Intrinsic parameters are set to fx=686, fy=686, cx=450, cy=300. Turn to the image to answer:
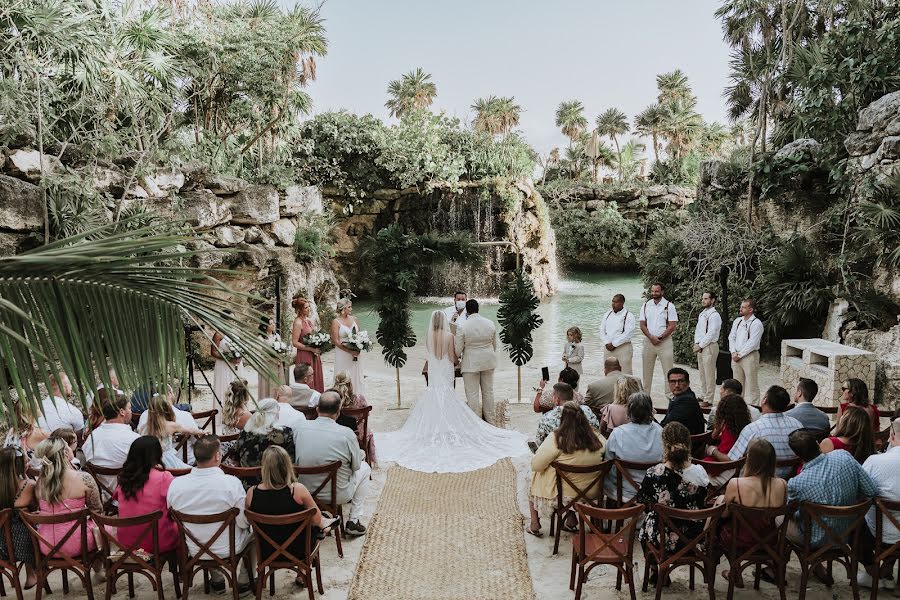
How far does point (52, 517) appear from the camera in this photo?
13.3 feet

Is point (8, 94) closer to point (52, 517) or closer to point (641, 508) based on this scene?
point (52, 517)

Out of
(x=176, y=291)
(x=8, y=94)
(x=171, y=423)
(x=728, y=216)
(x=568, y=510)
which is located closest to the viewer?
(x=176, y=291)

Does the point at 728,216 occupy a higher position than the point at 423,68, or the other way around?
the point at 423,68

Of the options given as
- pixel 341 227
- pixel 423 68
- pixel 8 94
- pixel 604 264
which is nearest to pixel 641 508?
pixel 8 94

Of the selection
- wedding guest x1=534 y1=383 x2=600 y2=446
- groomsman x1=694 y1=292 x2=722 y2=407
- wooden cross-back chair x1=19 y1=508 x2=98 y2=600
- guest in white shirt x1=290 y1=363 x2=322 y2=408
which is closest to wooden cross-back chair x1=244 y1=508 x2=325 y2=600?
wooden cross-back chair x1=19 y1=508 x2=98 y2=600

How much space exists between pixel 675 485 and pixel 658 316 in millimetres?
5565

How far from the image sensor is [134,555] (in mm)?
4184

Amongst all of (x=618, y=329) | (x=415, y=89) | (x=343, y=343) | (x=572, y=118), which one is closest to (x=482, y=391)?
(x=343, y=343)

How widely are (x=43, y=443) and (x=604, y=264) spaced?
34655 millimetres

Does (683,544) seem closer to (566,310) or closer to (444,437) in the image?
(444,437)

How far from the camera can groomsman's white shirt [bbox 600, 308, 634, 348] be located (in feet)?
31.1

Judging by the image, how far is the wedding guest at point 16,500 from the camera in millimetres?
4258

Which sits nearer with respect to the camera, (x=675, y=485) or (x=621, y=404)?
(x=675, y=485)

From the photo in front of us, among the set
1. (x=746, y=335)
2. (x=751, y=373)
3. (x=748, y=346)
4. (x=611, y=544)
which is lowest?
(x=611, y=544)
